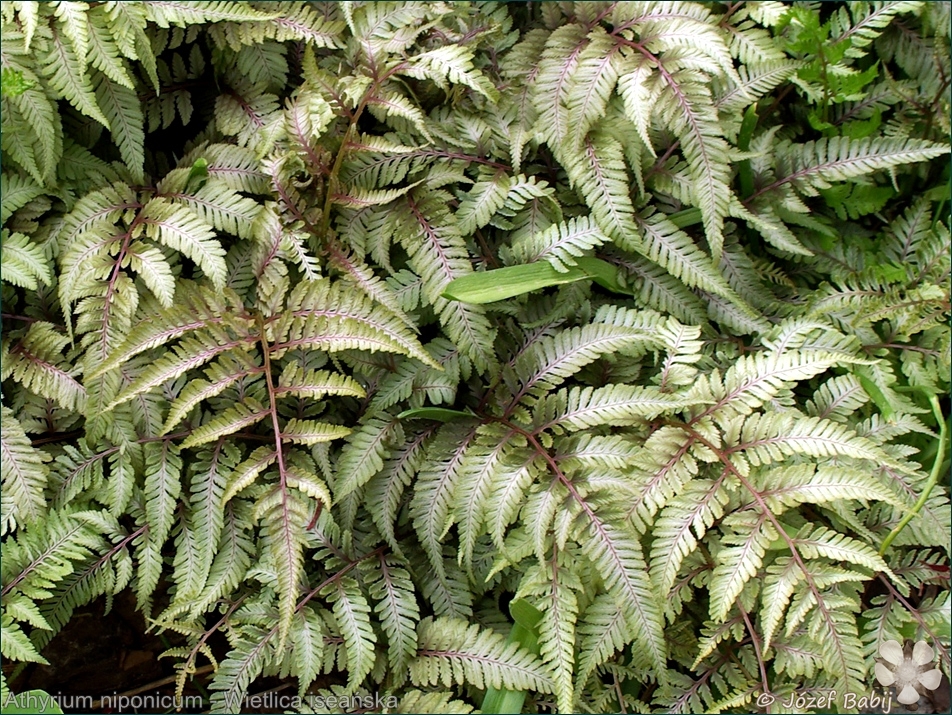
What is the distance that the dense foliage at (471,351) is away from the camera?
1.87 m

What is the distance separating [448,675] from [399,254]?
1.12 metres

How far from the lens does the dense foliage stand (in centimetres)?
187

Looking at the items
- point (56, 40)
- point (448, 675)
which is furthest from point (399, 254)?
point (448, 675)

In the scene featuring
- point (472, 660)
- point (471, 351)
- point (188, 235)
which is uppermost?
point (188, 235)

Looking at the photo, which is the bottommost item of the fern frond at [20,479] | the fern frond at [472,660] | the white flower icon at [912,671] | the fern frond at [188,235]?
the white flower icon at [912,671]

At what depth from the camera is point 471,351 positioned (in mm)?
1974

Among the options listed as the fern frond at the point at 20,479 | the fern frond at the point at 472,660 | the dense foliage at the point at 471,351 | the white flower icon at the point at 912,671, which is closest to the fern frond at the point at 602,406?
the dense foliage at the point at 471,351

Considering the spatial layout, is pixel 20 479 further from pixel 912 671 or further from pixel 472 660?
pixel 912 671

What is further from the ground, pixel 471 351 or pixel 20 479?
pixel 471 351

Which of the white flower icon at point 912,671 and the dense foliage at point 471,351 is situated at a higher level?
the dense foliage at point 471,351

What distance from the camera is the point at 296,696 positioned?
7.16 feet

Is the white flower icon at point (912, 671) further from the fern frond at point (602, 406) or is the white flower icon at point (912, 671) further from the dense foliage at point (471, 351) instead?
the fern frond at point (602, 406)

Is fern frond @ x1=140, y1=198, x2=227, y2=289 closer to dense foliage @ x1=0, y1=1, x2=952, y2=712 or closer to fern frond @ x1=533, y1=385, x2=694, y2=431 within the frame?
dense foliage @ x1=0, y1=1, x2=952, y2=712

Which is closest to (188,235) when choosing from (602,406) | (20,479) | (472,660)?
(20,479)
